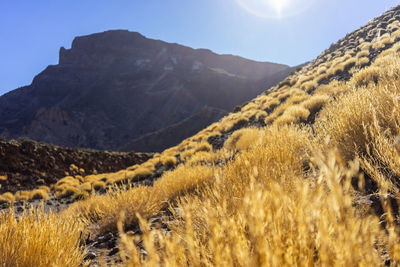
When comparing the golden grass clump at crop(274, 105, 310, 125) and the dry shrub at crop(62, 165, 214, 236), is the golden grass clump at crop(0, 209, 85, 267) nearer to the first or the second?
the dry shrub at crop(62, 165, 214, 236)

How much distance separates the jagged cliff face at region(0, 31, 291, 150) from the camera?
7481 cm

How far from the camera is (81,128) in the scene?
244 feet

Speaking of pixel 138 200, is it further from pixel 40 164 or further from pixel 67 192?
pixel 40 164

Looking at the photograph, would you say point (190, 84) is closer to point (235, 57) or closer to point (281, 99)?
point (235, 57)

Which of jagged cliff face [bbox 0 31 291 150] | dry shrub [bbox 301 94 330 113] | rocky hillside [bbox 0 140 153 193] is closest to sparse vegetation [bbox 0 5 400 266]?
dry shrub [bbox 301 94 330 113]

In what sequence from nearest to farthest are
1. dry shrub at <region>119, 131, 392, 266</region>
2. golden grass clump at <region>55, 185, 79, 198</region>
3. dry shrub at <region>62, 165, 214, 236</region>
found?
dry shrub at <region>119, 131, 392, 266</region> → dry shrub at <region>62, 165, 214, 236</region> → golden grass clump at <region>55, 185, 79, 198</region>

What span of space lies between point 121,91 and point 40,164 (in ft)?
277

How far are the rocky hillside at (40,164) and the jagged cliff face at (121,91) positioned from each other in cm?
3806

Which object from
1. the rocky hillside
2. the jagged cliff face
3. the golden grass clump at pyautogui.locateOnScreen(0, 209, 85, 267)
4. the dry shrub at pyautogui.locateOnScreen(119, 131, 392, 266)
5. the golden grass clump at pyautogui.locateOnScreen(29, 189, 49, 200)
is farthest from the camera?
the jagged cliff face

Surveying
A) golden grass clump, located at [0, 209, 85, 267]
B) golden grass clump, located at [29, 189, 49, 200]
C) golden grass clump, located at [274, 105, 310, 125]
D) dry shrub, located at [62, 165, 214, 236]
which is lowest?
golden grass clump, located at [29, 189, 49, 200]

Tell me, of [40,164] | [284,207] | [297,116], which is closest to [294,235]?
[284,207]

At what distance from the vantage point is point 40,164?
1572 centimetres

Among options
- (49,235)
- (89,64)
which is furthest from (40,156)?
(89,64)

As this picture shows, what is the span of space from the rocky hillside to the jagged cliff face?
125 ft
